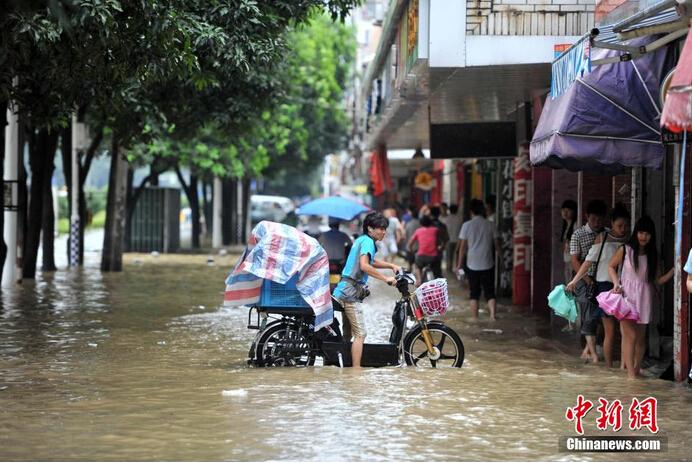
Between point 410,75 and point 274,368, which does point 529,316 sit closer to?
point 410,75

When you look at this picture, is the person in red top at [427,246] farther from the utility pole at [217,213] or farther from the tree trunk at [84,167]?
the utility pole at [217,213]

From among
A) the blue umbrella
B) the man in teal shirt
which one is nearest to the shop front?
the man in teal shirt

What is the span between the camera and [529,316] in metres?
19.0

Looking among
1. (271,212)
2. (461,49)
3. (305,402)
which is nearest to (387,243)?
(461,49)

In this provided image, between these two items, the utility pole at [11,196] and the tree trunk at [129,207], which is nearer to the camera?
the utility pole at [11,196]

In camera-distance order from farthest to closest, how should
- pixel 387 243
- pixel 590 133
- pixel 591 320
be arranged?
1. pixel 387 243
2. pixel 591 320
3. pixel 590 133

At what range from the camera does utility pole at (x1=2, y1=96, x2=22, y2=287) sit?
23500mm

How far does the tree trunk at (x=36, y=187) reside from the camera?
1011 inches

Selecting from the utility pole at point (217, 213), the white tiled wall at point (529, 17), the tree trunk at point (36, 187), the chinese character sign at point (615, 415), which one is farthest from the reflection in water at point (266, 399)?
the utility pole at point (217, 213)

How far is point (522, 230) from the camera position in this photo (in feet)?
67.5

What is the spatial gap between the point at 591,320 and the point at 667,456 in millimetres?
4857

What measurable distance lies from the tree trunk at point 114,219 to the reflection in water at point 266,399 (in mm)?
11569

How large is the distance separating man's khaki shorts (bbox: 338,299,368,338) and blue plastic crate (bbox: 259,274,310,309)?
42 cm

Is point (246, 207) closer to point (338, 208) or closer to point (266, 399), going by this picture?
point (338, 208)
